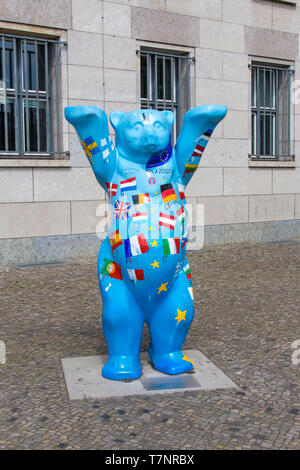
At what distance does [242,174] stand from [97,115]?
8127 millimetres

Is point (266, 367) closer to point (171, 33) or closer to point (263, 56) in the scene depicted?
point (171, 33)

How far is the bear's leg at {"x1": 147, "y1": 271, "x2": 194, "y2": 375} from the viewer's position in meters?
3.91

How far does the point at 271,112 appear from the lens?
40.3ft

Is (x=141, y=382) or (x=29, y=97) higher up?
(x=29, y=97)

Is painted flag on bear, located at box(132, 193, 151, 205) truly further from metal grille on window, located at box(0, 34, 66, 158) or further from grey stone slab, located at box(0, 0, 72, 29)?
grey stone slab, located at box(0, 0, 72, 29)

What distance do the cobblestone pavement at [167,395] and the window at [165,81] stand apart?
444 cm

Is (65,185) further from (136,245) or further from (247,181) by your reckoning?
(136,245)

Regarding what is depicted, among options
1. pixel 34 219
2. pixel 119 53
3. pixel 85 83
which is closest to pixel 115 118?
pixel 34 219

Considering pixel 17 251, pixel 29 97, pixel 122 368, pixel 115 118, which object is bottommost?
pixel 122 368

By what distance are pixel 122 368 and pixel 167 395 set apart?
440 millimetres

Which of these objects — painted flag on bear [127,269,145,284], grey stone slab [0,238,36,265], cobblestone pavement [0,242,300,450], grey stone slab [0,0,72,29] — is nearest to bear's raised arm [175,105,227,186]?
painted flag on bear [127,269,145,284]

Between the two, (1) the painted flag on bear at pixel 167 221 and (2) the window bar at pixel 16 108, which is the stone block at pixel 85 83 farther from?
(1) the painted flag on bear at pixel 167 221

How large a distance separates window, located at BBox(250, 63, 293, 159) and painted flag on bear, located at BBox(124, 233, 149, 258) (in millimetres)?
8719

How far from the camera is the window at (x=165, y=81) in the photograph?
1051cm
